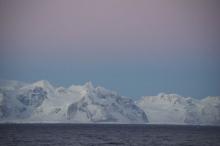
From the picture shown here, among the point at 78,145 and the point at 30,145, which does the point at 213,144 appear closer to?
the point at 78,145

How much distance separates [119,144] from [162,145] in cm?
564

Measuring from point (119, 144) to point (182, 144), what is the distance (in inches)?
321

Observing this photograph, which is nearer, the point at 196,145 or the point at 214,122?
the point at 196,145

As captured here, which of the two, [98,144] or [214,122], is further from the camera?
[214,122]

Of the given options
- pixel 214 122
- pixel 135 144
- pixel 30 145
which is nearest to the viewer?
pixel 30 145

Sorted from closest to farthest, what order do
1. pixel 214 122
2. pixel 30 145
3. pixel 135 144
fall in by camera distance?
pixel 30 145 < pixel 135 144 < pixel 214 122

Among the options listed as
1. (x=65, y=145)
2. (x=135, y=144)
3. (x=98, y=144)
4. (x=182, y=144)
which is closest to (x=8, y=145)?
(x=65, y=145)

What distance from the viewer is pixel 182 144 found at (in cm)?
6575

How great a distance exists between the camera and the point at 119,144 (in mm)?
65562

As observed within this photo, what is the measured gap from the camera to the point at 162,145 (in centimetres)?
6388

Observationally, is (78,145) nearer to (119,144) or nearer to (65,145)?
(65,145)

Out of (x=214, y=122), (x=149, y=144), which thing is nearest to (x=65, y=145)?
(x=149, y=144)

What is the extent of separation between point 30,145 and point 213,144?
23442 millimetres

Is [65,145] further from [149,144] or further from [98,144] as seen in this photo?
[149,144]
